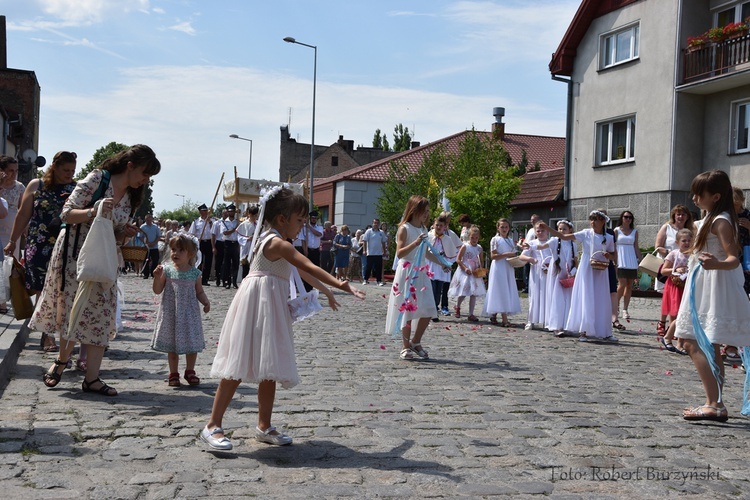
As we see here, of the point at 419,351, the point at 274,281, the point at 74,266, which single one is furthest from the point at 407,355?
the point at 274,281

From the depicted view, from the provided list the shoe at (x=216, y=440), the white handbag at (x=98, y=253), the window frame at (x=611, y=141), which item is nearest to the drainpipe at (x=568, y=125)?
the window frame at (x=611, y=141)

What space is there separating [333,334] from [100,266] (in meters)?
5.90

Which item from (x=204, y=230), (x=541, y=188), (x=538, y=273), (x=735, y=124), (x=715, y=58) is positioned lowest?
(x=538, y=273)

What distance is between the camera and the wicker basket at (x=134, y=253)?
8.13 meters

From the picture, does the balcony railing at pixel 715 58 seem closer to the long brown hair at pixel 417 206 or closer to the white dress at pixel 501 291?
the white dress at pixel 501 291

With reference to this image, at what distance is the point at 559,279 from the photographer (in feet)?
45.2

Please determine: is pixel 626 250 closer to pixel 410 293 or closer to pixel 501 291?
pixel 501 291

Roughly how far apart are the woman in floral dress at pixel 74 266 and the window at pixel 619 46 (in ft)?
75.8

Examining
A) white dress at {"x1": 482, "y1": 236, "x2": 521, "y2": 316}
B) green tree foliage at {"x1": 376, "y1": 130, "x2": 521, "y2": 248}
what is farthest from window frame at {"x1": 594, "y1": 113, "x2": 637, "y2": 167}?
white dress at {"x1": 482, "y1": 236, "x2": 521, "y2": 316}

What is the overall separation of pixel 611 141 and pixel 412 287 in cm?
2023

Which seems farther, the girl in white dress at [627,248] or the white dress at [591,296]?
the girl in white dress at [627,248]

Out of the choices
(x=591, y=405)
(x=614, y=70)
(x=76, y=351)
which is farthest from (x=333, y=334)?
(x=614, y=70)

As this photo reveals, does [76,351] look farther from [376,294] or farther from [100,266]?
[376,294]

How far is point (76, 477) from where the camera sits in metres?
4.57
